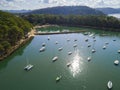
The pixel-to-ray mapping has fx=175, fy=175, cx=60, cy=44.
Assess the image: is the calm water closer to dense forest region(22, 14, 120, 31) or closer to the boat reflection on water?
the boat reflection on water

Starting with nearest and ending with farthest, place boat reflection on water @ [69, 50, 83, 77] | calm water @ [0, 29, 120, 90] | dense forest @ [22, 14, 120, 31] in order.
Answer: calm water @ [0, 29, 120, 90] → boat reflection on water @ [69, 50, 83, 77] → dense forest @ [22, 14, 120, 31]

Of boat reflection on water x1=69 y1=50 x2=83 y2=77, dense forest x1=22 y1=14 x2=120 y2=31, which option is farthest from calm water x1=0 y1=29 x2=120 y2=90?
dense forest x1=22 y1=14 x2=120 y2=31

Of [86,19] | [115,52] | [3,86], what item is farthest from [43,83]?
[86,19]

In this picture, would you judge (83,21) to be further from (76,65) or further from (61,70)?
(61,70)

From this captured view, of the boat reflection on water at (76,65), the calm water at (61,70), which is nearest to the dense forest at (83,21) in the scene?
the calm water at (61,70)

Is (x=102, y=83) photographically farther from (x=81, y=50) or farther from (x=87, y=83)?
(x=81, y=50)

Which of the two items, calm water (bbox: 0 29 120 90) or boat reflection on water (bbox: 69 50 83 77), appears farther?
boat reflection on water (bbox: 69 50 83 77)

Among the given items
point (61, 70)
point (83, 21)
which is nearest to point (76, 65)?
point (61, 70)
